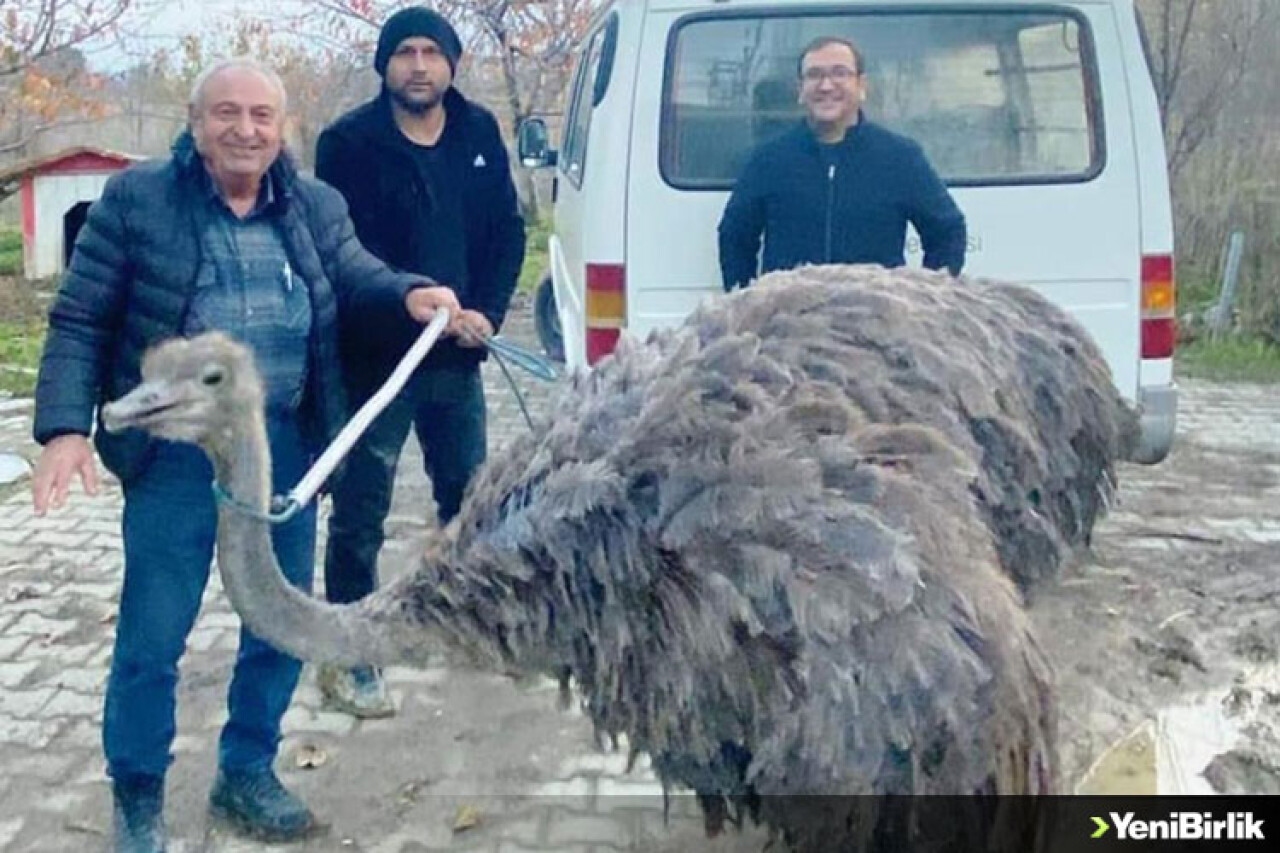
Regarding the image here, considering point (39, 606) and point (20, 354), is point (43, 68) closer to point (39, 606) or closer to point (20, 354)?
point (20, 354)

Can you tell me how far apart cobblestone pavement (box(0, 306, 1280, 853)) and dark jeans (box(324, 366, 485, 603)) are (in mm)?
251

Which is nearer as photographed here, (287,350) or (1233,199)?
(287,350)

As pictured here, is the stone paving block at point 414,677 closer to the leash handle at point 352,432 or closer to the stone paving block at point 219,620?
the stone paving block at point 219,620

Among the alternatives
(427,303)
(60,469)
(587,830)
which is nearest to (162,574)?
(60,469)

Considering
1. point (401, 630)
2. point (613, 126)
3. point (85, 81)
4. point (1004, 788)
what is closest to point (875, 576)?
point (1004, 788)

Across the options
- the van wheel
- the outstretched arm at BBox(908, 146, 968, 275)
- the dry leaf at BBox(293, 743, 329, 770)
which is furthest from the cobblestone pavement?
the van wheel

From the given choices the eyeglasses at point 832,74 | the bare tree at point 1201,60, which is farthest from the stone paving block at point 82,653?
the bare tree at point 1201,60

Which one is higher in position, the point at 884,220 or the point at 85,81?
the point at 85,81

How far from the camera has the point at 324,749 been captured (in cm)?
414

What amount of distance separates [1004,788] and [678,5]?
9.33ft

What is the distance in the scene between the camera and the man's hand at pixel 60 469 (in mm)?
2994

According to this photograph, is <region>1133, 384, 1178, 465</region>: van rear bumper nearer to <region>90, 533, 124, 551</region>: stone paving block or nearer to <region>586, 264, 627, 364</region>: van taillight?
<region>586, 264, 627, 364</region>: van taillight

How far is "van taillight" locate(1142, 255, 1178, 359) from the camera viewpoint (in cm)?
488

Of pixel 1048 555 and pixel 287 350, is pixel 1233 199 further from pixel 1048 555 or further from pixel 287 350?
pixel 287 350
